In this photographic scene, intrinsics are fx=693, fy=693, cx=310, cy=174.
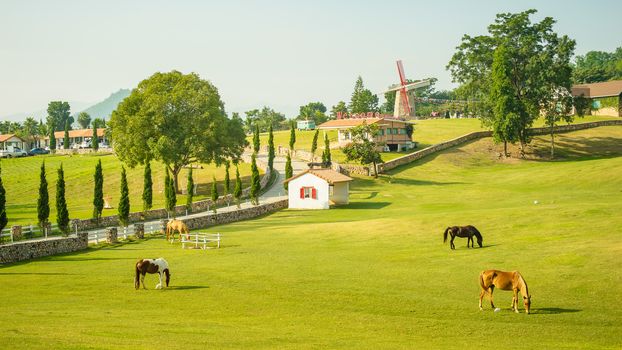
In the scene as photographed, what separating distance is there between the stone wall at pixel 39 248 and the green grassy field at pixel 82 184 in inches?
942

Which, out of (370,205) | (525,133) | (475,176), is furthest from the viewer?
(525,133)

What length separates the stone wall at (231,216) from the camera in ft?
178

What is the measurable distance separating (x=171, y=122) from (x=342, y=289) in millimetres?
58506

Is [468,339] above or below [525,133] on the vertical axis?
below

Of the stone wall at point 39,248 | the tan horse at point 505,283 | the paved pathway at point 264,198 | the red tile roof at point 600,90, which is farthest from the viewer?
the red tile roof at point 600,90

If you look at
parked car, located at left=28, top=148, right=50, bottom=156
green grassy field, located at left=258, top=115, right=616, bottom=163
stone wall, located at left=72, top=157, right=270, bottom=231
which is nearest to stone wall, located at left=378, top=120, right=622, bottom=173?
green grassy field, located at left=258, top=115, right=616, bottom=163

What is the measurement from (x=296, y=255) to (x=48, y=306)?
1564 centimetres

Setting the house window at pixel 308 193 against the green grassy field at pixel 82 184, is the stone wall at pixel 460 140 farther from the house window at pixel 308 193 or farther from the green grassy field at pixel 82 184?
the house window at pixel 308 193

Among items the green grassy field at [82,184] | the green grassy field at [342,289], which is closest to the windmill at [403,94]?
the green grassy field at [82,184]

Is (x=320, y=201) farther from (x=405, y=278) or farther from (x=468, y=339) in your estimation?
(x=468, y=339)

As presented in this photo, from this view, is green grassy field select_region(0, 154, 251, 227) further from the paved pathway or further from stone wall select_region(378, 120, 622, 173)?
stone wall select_region(378, 120, 622, 173)

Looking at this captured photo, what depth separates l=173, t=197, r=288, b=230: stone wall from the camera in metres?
54.2

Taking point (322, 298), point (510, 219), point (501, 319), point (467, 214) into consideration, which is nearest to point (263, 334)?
point (322, 298)

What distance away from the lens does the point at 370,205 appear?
70188 millimetres
